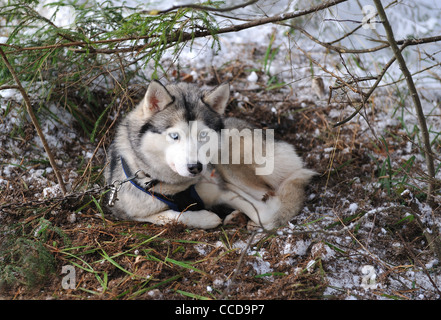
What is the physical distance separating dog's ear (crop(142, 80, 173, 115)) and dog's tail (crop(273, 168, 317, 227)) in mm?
1247

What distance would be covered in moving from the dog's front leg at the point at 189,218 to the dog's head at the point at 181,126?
17.1 inches

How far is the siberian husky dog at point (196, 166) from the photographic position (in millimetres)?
2857

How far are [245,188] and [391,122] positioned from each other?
74.5 inches

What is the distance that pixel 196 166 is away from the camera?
8.81 feet

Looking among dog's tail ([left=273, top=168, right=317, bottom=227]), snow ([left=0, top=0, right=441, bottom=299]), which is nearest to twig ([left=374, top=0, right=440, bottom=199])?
snow ([left=0, top=0, right=441, bottom=299])

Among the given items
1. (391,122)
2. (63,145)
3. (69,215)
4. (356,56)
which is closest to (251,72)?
(356,56)

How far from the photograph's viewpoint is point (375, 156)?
3.84 m

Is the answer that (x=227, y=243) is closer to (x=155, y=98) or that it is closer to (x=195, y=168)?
(x=195, y=168)

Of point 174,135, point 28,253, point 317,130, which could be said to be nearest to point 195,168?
point 174,135

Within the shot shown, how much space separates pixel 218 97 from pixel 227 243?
3.74ft

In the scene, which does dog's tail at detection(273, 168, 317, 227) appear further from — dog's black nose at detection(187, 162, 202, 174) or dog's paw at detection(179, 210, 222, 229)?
dog's black nose at detection(187, 162, 202, 174)

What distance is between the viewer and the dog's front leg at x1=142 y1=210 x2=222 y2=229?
305cm

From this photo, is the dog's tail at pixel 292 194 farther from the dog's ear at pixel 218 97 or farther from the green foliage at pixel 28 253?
the green foliage at pixel 28 253

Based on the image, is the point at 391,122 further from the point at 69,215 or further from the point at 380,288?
the point at 69,215
